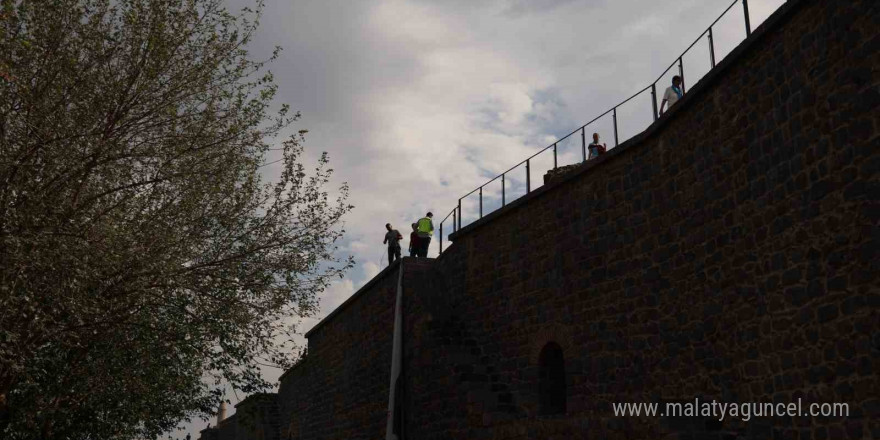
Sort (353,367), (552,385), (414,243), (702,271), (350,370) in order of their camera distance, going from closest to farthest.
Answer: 1. (702,271)
2. (552,385)
3. (414,243)
4. (353,367)
5. (350,370)

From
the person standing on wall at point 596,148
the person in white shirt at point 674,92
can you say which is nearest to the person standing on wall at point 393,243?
the person standing on wall at point 596,148

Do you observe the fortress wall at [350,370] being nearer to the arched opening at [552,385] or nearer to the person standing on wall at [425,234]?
the person standing on wall at [425,234]

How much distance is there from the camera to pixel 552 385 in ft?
42.0

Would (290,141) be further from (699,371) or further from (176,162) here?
(699,371)

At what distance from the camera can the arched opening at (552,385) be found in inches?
502

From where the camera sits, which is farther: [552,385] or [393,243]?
[393,243]

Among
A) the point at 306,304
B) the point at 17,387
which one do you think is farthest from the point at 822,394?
the point at 17,387

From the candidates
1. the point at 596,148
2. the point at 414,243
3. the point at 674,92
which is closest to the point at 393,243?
the point at 414,243

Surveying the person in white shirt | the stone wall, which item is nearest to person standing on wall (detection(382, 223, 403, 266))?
the stone wall

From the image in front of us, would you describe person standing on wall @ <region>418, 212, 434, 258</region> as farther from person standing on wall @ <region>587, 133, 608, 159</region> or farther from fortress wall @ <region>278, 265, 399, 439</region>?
person standing on wall @ <region>587, 133, 608, 159</region>

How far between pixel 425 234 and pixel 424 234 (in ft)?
0.09

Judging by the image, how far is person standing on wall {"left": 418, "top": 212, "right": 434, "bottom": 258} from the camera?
18.2m

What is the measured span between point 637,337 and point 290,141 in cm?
593

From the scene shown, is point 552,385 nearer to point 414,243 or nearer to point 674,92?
point 674,92
